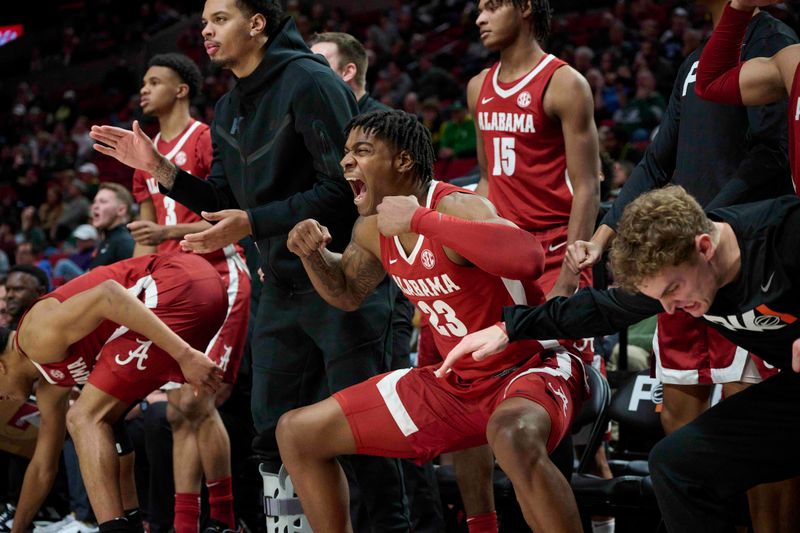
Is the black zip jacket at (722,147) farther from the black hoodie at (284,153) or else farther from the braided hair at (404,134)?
the black hoodie at (284,153)

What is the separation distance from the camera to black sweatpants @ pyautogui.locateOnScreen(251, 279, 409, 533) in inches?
149

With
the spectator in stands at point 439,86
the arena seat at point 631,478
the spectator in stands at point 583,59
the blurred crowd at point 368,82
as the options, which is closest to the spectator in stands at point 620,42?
the blurred crowd at point 368,82

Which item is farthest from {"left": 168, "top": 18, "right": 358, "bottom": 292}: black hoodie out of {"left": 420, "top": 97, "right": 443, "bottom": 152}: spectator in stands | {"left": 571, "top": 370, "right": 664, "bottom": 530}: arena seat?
{"left": 420, "top": 97, "right": 443, "bottom": 152}: spectator in stands

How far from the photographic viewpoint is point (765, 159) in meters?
3.48

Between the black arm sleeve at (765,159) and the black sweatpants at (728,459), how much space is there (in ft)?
2.54

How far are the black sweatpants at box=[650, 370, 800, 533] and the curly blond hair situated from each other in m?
0.53

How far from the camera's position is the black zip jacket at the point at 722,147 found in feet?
11.4

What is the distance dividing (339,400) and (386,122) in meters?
1.00

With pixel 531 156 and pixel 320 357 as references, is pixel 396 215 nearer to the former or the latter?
pixel 320 357

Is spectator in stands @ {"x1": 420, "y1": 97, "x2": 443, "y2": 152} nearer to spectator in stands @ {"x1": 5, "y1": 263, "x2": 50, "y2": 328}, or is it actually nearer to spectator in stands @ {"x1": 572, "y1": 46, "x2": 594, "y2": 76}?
spectator in stands @ {"x1": 572, "y1": 46, "x2": 594, "y2": 76}

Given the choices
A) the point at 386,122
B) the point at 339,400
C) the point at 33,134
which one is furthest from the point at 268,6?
the point at 33,134

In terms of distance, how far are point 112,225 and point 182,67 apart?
65.8 inches

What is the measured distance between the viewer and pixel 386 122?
364 cm

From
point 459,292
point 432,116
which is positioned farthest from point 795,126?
point 432,116
